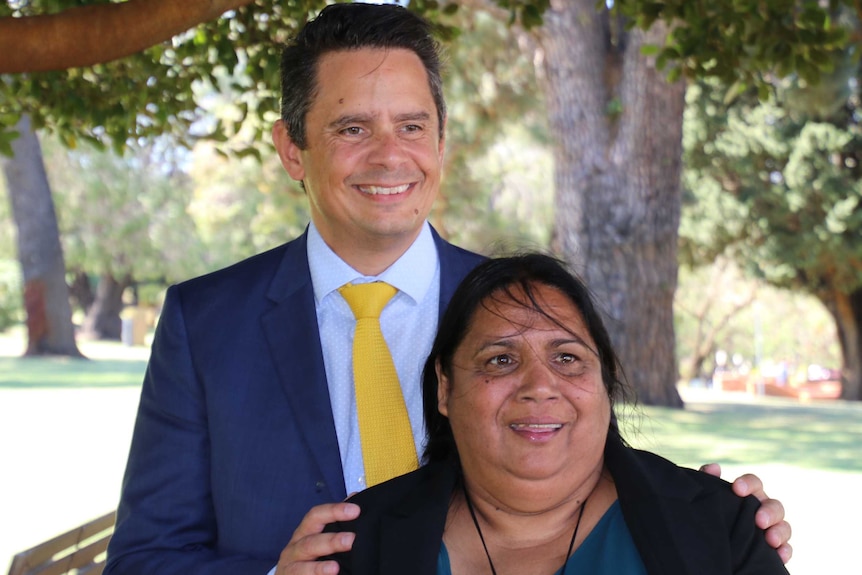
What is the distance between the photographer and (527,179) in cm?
3888

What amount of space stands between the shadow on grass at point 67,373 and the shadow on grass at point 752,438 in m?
9.97

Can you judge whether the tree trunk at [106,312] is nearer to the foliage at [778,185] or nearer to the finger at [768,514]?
the foliage at [778,185]

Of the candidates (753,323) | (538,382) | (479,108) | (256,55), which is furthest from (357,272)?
(753,323)

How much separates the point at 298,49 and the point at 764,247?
25587 millimetres

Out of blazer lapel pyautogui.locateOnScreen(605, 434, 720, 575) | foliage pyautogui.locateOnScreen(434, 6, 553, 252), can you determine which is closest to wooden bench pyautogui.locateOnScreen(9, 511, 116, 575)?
blazer lapel pyautogui.locateOnScreen(605, 434, 720, 575)

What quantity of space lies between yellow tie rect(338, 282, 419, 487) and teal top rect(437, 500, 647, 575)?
48cm

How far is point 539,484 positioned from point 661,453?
868cm

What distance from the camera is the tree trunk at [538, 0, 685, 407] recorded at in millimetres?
13586

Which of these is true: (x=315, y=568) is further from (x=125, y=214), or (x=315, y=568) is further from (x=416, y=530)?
(x=125, y=214)

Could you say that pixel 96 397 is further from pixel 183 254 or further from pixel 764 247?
pixel 183 254

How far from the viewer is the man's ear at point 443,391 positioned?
8.69 ft

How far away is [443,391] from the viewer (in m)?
2.67

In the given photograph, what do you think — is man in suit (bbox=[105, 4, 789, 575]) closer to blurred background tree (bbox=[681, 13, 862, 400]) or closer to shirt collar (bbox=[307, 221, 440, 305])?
shirt collar (bbox=[307, 221, 440, 305])

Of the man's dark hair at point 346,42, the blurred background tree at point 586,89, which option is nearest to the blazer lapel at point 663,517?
the blurred background tree at point 586,89
